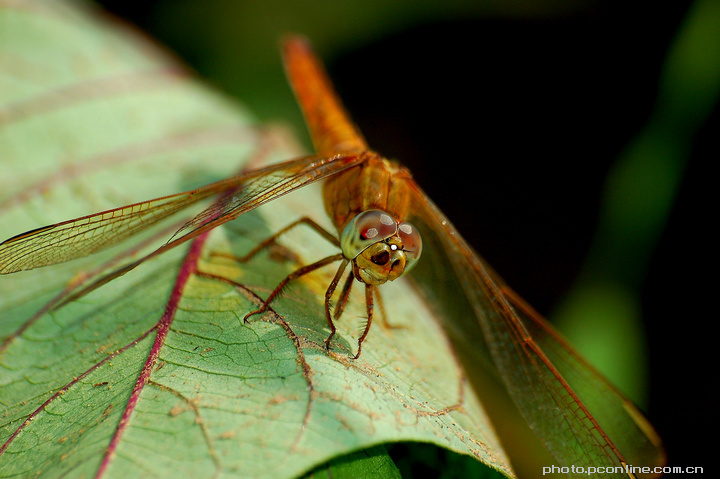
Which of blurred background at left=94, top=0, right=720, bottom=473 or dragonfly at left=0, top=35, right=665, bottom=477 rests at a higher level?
blurred background at left=94, top=0, right=720, bottom=473

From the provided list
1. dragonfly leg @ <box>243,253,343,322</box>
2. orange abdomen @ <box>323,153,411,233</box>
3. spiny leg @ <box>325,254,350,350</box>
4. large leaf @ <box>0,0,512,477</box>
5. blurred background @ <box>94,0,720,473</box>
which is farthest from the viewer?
blurred background @ <box>94,0,720,473</box>

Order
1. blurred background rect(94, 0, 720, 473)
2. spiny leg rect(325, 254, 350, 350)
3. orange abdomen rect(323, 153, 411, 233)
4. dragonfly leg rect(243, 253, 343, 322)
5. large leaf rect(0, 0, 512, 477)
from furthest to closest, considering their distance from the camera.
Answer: blurred background rect(94, 0, 720, 473)
orange abdomen rect(323, 153, 411, 233)
dragonfly leg rect(243, 253, 343, 322)
spiny leg rect(325, 254, 350, 350)
large leaf rect(0, 0, 512, 477)

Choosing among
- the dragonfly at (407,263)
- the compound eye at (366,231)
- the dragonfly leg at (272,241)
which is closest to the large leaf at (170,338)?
the dragonfly leg at (272,241)

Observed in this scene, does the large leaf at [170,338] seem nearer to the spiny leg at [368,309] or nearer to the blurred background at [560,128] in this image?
the spiny leg at [368,309]

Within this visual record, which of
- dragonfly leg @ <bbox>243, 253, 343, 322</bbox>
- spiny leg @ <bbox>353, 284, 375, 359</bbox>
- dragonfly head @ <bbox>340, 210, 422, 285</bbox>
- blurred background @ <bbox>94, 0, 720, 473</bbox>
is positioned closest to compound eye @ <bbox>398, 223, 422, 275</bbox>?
dragonfly head @ <bbox>340, 210, 422, 285</bbox>

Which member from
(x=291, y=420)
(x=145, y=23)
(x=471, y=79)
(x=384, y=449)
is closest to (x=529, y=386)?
(x=384, y=449)

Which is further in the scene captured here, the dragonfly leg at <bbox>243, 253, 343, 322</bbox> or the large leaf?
the dragonfly leg at <bbox>243, 253, 343, 322</bbox>

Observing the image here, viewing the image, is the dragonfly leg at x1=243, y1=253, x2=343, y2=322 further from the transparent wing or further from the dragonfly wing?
the dragonfly wing

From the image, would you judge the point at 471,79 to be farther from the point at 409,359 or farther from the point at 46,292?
the point at 46,292
